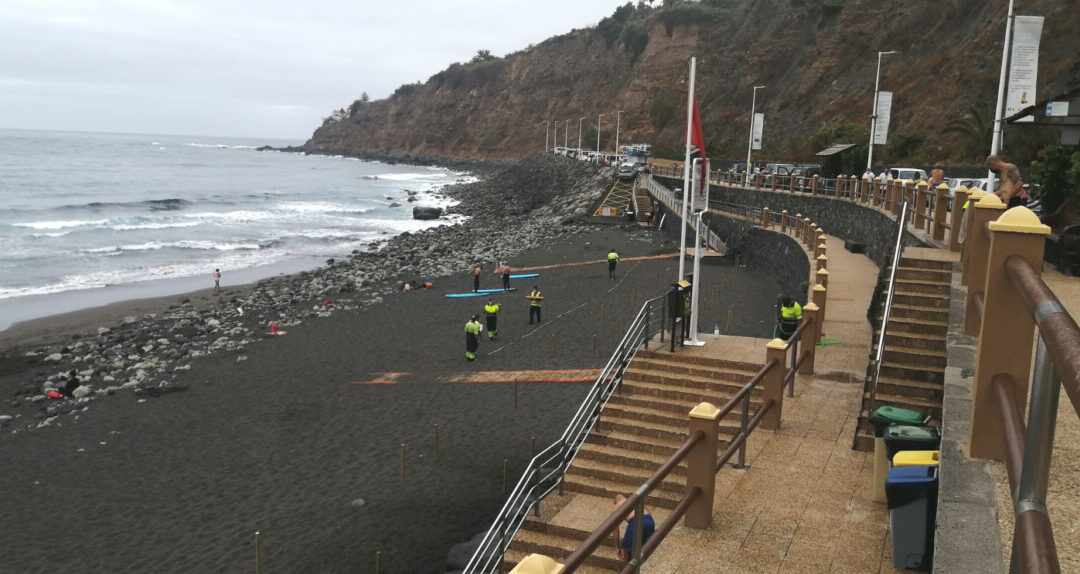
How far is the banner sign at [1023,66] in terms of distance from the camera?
13.6m

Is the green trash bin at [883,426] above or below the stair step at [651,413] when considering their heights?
above

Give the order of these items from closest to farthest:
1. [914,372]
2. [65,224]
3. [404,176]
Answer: [914,372]
[65,224]
[404,176]

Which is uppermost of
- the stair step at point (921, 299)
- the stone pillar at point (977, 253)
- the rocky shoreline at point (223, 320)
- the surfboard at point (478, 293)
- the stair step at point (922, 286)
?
the stone pillar at point (977, 253)

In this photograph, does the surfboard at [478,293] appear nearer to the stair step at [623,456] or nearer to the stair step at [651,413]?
the stair step at [651,413]

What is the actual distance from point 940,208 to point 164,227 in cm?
5400

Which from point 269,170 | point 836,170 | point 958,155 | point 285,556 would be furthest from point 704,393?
point 269,170

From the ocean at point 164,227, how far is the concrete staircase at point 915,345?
28542 millimetres

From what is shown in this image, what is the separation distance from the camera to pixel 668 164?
64562 mm

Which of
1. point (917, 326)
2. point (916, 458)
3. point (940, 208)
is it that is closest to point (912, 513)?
point (916, 458)

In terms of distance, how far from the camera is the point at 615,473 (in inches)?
390

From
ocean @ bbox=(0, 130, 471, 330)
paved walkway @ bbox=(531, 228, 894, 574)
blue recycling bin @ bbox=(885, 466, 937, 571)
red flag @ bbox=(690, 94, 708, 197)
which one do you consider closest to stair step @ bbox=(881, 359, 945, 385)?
paved walkway @ bbox=(531, 228, 894, 574)

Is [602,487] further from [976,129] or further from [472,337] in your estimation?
[976,129]

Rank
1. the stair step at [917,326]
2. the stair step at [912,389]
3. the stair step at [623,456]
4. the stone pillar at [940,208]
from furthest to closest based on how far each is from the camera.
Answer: the stone pillar at [940,208], the stair step at [623,456], the stair step at [917,326], the stair step at [912,389]

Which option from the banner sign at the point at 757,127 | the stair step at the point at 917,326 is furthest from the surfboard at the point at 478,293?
the banner sign at the point at 757,127
